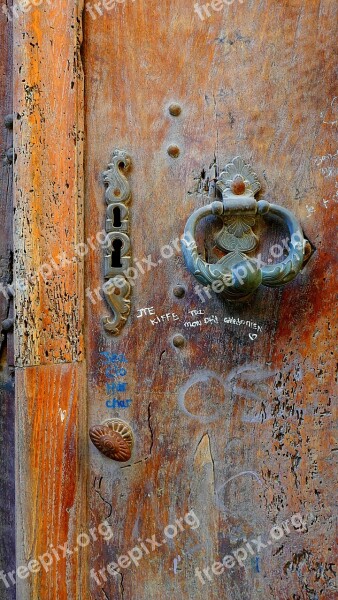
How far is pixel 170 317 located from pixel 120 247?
0.15 meters

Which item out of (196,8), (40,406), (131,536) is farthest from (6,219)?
(131,536)

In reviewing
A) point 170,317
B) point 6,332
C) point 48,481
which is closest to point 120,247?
point 170,317

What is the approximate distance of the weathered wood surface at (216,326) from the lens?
3.13ft

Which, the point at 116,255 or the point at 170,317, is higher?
the point at 116,255

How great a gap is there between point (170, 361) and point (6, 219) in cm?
41

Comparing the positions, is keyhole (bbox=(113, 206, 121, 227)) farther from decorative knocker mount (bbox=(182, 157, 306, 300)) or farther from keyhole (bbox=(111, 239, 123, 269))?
decorative knocker mount (bbox=(182, 157, 306, 300))

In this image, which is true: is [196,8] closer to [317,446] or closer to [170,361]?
[170,361]

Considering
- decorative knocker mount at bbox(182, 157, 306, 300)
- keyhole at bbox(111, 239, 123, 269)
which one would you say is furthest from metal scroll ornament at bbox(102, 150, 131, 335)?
decorative knocker mount at bbox(182, 157, 306, 300)

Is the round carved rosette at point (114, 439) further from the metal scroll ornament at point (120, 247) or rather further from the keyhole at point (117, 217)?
the keyhole at point (117, 217)

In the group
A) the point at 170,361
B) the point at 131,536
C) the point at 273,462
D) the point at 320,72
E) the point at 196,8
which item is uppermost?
the point at 196,8

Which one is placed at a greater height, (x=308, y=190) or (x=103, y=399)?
(x=308, y=190)

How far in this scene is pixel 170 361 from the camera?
38.9 inches

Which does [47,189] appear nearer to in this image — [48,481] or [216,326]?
[216,326]

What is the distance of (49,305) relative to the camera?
0.97m
